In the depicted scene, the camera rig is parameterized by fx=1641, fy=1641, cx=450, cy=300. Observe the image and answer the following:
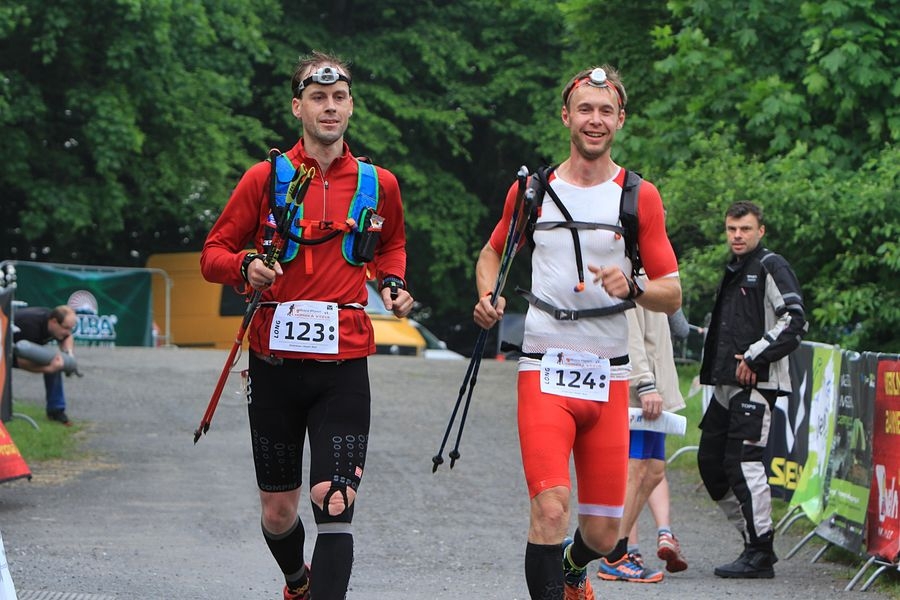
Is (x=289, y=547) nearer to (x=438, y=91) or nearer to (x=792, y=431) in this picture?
(x=792, y=431)

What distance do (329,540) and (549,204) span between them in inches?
62.0

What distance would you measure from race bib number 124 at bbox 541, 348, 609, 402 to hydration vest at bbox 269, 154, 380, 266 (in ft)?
2.73

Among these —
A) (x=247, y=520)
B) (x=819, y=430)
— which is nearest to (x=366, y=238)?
(x=247, y=520)

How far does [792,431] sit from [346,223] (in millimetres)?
6427

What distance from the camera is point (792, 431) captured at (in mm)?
12047

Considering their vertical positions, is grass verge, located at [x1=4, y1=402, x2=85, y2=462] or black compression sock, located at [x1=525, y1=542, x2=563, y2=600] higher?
black compression sock, located at [x1=525, y1=542, x2=563, y2=600]

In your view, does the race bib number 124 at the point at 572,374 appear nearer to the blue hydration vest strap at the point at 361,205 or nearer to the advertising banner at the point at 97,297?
the blue hydration vest strap at the point at 361,205

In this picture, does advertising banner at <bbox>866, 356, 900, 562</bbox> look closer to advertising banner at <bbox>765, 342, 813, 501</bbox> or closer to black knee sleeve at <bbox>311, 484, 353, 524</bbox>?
advertising banner at <bbox>765, 342, 813, 501</bbox>

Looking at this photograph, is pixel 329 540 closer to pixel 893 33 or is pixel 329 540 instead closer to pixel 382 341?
pixel 893 33

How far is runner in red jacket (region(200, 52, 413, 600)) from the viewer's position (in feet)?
20.6

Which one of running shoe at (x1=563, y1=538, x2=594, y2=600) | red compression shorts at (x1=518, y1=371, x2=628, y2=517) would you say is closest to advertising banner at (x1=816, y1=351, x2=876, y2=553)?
running shoe at (x1=563, y1=538, x2=594, y2=600)

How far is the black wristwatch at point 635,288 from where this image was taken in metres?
6.28

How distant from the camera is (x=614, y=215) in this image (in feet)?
21.2

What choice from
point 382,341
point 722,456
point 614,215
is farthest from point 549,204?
point 382,341
